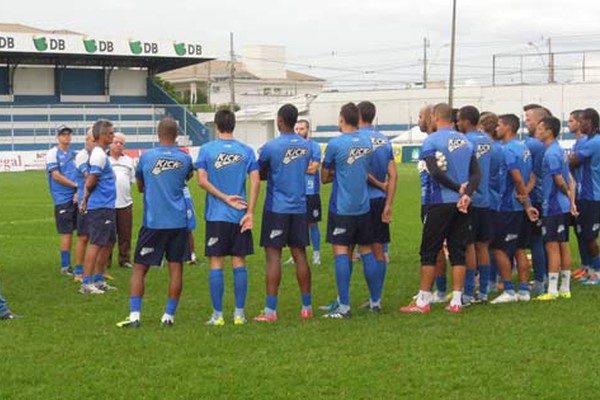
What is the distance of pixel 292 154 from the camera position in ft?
28.4

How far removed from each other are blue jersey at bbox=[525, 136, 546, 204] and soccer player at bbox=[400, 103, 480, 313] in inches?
57.0

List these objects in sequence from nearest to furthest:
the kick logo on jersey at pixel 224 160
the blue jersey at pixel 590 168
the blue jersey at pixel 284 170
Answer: the kick logo on jersey at pixel 224 160 < the blue jersey at pixel 284 170 < the blue jersey at pixel 590 168

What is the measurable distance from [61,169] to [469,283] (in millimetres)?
5914

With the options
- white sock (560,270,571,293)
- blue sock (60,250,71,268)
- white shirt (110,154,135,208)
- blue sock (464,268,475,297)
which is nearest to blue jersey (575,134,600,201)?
white sock (560,270,571,293)

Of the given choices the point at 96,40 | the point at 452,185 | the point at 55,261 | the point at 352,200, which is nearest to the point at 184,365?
the point at 352,200

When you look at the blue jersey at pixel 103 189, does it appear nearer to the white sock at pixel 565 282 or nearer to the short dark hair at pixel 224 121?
the short dark hair at pixel 224 121

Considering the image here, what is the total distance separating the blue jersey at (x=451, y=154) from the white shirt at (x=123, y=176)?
5.00 metres

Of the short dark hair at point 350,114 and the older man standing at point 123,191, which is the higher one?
the short dark hair at point 350,114

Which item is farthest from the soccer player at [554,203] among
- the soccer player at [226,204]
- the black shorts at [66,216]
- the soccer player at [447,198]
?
the black shorts at [66,216]

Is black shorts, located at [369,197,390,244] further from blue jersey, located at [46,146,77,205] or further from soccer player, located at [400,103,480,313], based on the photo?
blue jersey, located at [46,146,77,205]

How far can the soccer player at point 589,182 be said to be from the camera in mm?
10641

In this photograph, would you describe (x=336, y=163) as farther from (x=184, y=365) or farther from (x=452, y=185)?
(x=184, y=365)

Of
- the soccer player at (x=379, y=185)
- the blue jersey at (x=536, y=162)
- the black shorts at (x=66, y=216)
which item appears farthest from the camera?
the black shorts at (x=66, y=216)

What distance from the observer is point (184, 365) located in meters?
6.74
